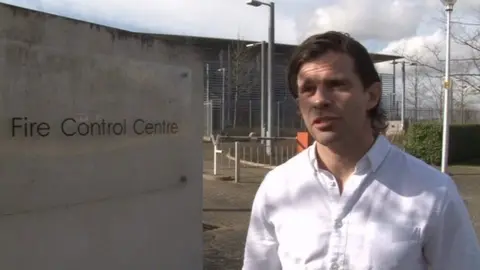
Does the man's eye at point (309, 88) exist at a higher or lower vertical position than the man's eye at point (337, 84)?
lower

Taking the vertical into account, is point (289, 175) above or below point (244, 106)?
below

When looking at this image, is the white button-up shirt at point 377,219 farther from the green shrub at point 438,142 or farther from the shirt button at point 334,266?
the green shrub at point 438,142

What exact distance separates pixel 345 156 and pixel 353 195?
13 cm

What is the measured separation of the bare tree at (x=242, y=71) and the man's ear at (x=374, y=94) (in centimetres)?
3624

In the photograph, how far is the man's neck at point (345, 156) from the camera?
1868 millimetres

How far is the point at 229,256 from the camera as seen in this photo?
23.5 ft

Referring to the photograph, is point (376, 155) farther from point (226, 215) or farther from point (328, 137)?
point (226, 215)

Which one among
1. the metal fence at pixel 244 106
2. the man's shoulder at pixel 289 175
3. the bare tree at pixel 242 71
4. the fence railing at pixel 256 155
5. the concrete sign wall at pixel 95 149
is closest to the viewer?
the man's shoulder at pixel 289 175

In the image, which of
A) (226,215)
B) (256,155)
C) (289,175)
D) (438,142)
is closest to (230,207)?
(226,215)

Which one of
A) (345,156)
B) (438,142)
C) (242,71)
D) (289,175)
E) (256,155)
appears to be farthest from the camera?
(242,71)

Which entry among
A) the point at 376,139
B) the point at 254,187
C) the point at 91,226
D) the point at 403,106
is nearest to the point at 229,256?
the point at 91,226

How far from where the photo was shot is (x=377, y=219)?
1.77m

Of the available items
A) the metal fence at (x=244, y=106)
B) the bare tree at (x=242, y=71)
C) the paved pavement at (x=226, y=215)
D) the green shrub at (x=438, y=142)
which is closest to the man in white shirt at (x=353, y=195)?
the paved pavement at (x=226, y=215)

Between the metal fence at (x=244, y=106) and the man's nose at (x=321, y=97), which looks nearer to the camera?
the man's nose at (x=321, y=97)
